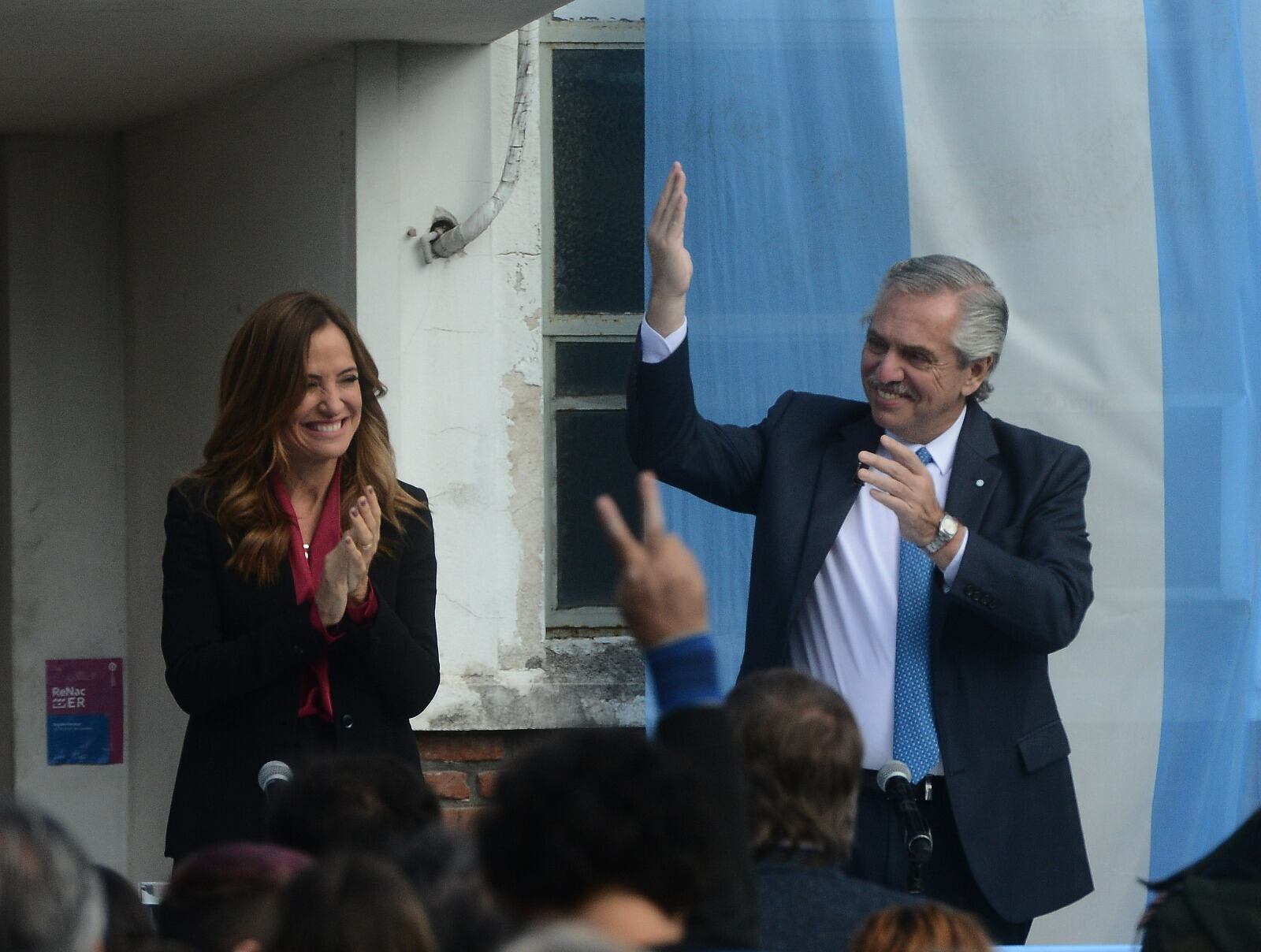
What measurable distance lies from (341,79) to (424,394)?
0.72 metres

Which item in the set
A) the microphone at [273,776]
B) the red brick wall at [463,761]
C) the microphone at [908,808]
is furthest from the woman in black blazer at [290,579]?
the red brick wall at [463,761]

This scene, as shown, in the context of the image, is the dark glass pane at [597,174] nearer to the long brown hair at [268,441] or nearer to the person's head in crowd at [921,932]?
the long brown hair at [268,441]

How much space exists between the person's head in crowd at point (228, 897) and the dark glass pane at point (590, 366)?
2518 millimetres

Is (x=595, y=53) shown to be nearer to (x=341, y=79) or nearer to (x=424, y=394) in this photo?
(x=341, y=79)

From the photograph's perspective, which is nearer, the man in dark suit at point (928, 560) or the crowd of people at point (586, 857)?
the crowd of people at point (586, 857)

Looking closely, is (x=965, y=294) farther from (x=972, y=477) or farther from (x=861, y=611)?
(x=861, y=611)

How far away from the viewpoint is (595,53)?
4.28 meters

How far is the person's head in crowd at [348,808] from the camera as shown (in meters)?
2.03

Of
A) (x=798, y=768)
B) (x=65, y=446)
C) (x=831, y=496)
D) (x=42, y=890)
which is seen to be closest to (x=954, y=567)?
(x=831, y=496)

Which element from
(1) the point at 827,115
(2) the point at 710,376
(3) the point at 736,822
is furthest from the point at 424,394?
(3) the point at 736,822

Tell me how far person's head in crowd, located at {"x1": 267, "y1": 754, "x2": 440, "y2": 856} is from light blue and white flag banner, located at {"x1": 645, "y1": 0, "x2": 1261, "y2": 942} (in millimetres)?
1759

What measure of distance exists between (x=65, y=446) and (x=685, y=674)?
3.59 m

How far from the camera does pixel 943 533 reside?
113 inches

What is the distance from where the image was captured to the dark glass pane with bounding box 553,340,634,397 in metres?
4.30
